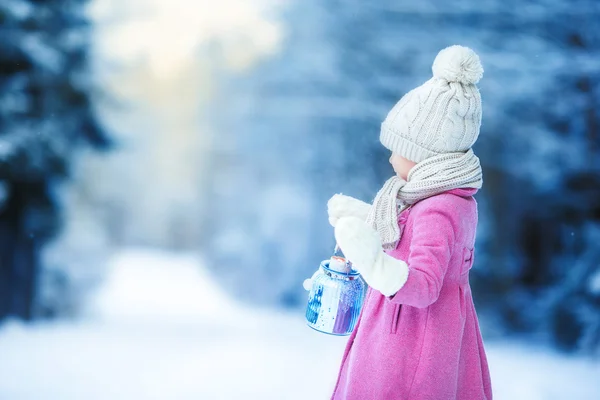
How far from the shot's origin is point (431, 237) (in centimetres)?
122

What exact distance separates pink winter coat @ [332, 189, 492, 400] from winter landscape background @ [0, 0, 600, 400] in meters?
1.46

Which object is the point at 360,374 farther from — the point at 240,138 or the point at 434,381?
the point at 240,138

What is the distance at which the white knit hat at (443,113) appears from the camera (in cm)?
132

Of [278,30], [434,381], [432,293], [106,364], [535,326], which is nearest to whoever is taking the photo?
[432,293]

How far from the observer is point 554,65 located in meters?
2.96

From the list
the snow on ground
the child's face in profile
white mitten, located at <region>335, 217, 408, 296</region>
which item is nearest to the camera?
white mitten, located at <region>335, 217, 408, 296</region>

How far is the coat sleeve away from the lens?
1.15 meters

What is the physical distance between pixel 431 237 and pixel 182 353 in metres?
1.82

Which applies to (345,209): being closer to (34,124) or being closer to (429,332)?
(429,332)

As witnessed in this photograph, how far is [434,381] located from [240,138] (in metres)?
1.86

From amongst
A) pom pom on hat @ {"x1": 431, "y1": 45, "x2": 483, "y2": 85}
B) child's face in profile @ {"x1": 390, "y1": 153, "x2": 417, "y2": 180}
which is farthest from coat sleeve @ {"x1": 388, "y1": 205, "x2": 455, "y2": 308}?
pom pom on hat @ {"x1": 431, "y1": 45, "x2": 483, "y2": 85}

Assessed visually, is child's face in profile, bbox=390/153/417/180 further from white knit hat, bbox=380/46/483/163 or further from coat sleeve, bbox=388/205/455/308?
coat sleeve, bbox=388/205/455/308

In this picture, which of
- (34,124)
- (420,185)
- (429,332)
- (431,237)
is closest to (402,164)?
(420,185)

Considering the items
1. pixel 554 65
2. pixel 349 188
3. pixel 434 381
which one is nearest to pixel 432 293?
pixel 434 381
